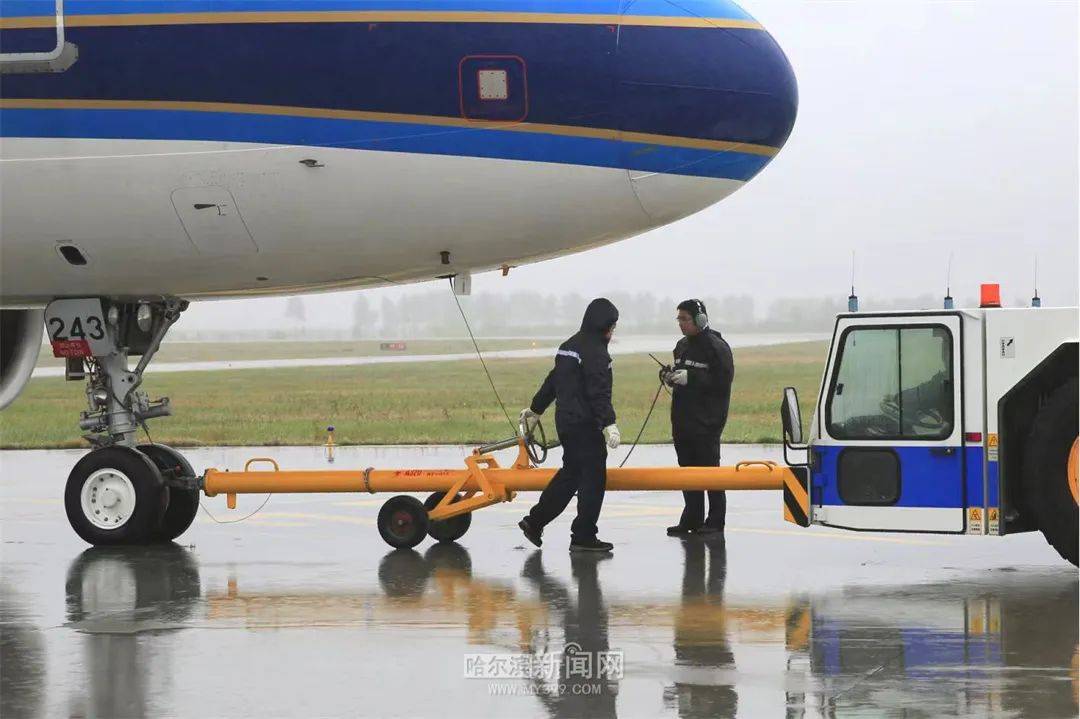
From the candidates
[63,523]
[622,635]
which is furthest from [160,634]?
[63,523]

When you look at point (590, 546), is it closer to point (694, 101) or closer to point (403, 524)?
point (403, 524)

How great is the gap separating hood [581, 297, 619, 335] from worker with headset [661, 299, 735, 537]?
0.90 meters

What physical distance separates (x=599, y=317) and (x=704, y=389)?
48.0 inches

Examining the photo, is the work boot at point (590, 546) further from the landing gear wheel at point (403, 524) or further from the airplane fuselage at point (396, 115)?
the airplane fuselage at point (396, 115)

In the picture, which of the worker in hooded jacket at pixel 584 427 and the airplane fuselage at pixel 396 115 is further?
the worker in hooded jacket at pixel 584 427

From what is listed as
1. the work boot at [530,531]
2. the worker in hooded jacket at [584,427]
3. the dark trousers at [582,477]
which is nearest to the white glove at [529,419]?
the worker in hooded jacket at [584,427]

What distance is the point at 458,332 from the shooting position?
299 feet

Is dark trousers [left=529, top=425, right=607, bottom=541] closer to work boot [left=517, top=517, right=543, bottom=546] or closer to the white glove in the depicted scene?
work boot [left=517, top=517, right=543, bottom=546]

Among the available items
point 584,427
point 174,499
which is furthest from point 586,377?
point 174,499

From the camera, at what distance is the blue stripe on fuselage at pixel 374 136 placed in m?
10.2

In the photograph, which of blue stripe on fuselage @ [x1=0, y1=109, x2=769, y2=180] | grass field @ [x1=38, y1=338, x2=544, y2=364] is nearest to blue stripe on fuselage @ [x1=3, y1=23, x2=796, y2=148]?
blue stripe on fuselage @ [x1=0, y1=109, x2=769, y2=180]

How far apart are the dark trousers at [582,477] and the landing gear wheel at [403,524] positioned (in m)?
0.92

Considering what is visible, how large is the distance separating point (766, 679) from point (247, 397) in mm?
33804

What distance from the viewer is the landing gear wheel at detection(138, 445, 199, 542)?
39.9ft
